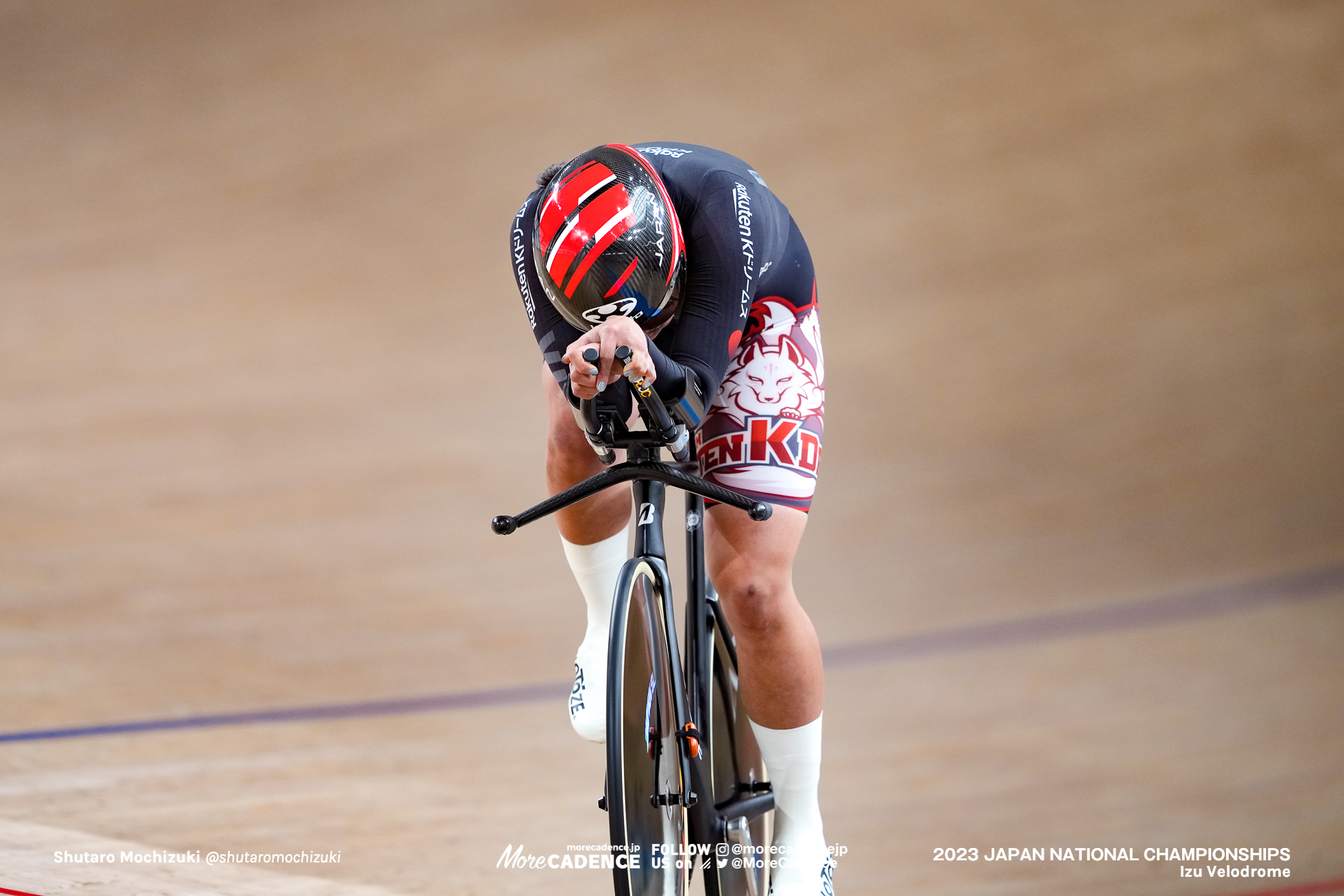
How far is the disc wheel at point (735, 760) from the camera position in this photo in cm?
175

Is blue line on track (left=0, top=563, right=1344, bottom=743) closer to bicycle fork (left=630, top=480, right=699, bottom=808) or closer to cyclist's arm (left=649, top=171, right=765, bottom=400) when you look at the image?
bicycle fork (left=630, top=480, right=699, bottom=808)

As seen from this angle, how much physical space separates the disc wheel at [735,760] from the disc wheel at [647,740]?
0.58 ft

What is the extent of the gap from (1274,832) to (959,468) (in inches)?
77.2

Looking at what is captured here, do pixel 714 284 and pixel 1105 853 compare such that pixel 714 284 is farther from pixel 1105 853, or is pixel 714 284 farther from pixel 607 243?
pixel 1105 853

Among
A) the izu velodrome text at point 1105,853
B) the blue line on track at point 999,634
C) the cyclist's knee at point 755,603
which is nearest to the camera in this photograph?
the cyclist's knee at point 755,603

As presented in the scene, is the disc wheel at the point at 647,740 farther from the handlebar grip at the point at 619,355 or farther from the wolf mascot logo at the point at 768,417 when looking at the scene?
the handlebar grip at the point at 619,355

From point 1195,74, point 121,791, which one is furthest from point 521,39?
point 121,791

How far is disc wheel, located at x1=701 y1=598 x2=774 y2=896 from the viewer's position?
1754mm

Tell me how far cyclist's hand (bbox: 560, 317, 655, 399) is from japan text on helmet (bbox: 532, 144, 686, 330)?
0.09 metres

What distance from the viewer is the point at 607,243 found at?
1.38 m

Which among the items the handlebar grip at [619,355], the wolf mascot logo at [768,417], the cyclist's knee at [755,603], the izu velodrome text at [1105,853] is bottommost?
the izu velodrome text at [1105,853]

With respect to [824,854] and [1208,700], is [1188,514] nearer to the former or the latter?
[1208,700]

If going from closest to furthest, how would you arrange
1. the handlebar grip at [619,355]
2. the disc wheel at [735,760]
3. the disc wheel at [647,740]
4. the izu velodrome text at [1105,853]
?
the handlebar grip at [619,355], the disc wheel at [647,740], the disc wheel at [735,760], the izu velodrome text at [1105,853]

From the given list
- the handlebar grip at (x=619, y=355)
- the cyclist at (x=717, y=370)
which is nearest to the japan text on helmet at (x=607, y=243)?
the cyclist at (x=717, y=370)
